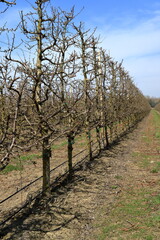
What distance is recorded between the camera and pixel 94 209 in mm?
6293

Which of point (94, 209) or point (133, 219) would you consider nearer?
point (133, 219)

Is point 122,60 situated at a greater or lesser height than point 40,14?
greater

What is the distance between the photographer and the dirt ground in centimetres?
505

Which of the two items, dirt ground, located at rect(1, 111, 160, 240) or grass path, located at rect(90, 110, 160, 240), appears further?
dirt ground, located at rect(1, 111, 160, 240)

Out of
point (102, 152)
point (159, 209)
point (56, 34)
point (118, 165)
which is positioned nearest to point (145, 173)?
point (118, 165)

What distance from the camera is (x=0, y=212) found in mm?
6449

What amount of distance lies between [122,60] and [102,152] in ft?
29.5

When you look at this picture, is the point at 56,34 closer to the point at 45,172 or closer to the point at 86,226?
the point at 45,172

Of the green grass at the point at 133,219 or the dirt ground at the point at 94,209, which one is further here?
the dirt ground at the point at 94,209

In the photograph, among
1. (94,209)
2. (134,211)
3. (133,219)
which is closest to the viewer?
(133,219)

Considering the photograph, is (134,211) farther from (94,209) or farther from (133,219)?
(94,209)

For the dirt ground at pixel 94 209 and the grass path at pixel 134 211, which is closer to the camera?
the grass path at pixel 134 211

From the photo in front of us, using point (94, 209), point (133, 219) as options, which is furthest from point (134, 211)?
point (94, 209)

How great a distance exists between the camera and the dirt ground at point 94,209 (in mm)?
5051
